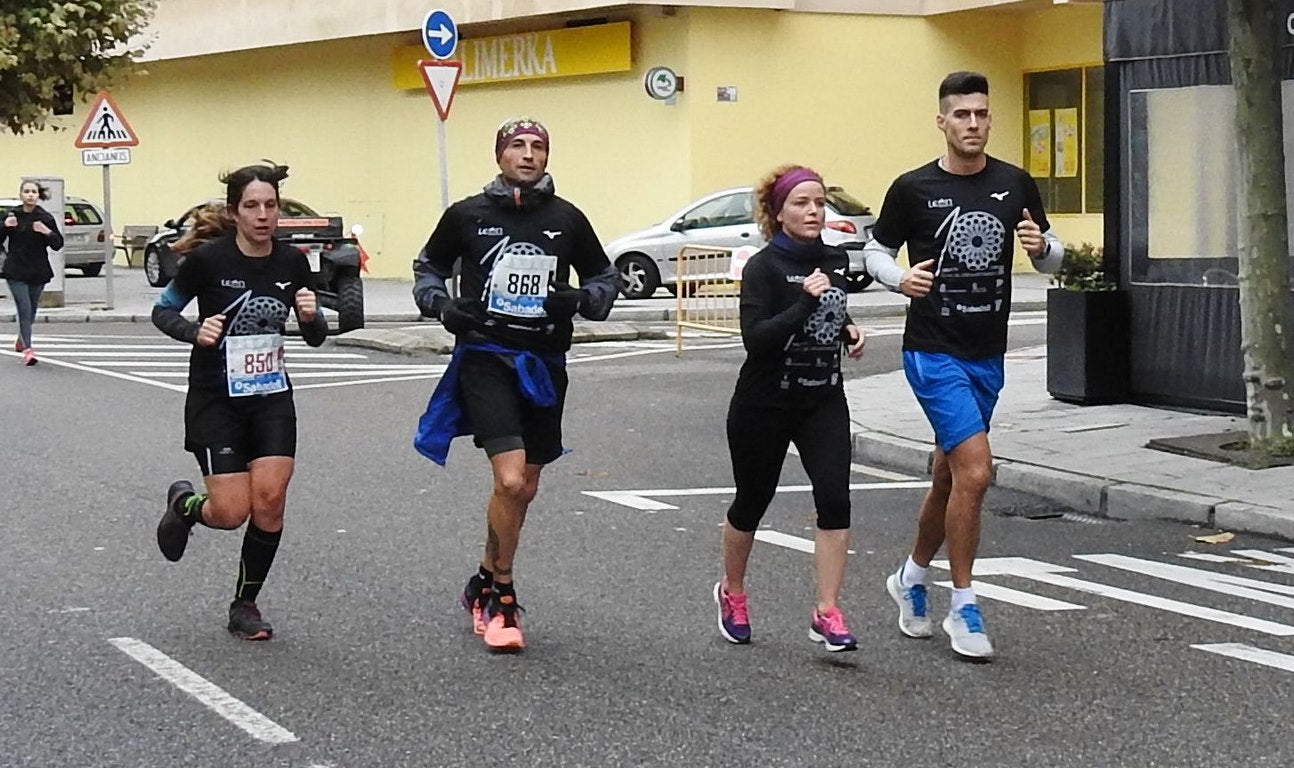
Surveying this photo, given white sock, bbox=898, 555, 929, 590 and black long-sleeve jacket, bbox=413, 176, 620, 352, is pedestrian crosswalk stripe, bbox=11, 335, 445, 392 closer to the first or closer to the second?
black long-sleeve jacket, bbox=413, 176, 620, 352

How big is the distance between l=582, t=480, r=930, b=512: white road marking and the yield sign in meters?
9.79

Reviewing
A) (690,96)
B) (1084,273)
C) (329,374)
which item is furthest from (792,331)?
(690,96)

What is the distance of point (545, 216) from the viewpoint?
7.10 m

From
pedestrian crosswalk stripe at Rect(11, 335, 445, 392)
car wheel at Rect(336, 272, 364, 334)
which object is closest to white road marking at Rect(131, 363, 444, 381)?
pedestrian crosswalk stripe at Rect(11, 335, 445, 392)

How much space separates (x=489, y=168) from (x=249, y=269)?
988 inches

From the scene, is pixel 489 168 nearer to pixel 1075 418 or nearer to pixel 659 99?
pixel 659 99

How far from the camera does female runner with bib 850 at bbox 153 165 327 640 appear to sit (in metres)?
7.21

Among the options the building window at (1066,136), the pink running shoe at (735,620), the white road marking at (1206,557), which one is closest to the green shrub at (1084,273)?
the white road marking at (1206,557)

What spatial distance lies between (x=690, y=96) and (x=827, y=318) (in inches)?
863

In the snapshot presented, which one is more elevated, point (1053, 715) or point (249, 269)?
point (249, 269)

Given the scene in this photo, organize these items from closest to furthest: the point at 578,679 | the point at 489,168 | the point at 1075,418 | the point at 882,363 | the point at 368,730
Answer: the point at 368,730, the point at 578,679, the point at 1075,418, the point at 882,363, the point at 489,168

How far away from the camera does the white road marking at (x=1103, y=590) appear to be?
7574mm

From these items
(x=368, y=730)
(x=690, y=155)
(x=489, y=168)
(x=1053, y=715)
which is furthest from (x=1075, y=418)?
(x=489, y=168)

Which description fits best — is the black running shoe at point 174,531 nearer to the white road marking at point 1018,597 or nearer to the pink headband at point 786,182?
the pink headband at point 786,182
